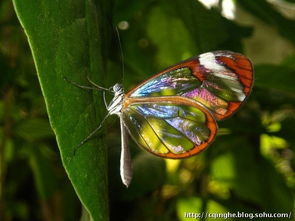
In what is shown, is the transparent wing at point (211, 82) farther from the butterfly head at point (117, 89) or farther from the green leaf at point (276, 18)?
the green leaf at point (276, 18)

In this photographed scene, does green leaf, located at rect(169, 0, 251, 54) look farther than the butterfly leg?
Yes

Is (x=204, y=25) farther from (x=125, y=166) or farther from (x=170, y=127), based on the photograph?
(x=125, y=166)

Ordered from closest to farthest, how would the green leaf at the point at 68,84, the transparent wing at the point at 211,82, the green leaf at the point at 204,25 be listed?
the green leaf at the point at 68,84, the transparent wing at the point at 211,82, the green leaf at the point at 204,25

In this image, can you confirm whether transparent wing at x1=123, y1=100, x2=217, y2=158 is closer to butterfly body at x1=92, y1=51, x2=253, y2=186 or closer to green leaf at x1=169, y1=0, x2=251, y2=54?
butterfly body at x1=92, y1=51, x2=253, y2=186

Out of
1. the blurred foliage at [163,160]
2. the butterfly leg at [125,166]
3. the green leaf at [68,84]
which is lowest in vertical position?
the blurred foliage at [163,160]

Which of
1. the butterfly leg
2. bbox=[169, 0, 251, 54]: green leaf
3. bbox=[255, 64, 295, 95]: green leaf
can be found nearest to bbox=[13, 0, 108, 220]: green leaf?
the butterfly leg

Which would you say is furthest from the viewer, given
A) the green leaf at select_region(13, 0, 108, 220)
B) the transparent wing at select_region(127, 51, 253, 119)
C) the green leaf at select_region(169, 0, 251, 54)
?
the green leaf at select_region(169, 0, 251, 54)

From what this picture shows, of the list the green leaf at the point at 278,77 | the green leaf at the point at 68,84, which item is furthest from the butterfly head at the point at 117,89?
the green leaf at the point at 278,77

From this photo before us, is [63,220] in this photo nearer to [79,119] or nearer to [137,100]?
[137,100]
